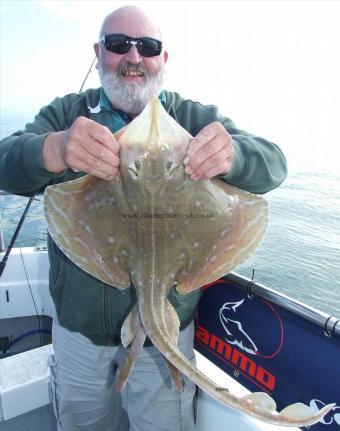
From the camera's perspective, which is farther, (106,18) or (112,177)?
(106,18)

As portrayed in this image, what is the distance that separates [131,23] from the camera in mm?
2543

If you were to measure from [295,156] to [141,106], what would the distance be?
12780 millimetres

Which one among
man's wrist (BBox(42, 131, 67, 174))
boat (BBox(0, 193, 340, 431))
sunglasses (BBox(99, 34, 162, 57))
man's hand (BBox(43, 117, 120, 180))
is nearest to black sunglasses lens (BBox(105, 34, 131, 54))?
sunglasses (BBox(99, 34, 162, 57))

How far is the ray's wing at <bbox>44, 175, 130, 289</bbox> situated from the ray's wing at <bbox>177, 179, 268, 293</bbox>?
1.14 feet

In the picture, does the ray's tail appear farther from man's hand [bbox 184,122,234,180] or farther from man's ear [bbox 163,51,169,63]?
man's ear [bbox 163,51,169,63]

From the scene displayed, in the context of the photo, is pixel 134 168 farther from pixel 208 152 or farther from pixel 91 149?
pixel 208 152

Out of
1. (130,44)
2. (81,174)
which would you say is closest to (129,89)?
(130,44)

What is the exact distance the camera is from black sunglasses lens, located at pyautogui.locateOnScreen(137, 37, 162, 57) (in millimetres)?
2498

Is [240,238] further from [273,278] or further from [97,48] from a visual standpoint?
[273,278]

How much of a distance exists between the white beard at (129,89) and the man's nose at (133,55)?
0.03m

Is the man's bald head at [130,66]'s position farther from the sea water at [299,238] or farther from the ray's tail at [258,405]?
the sea water at [299,238]

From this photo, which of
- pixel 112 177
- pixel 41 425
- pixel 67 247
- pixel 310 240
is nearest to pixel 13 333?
pixel 41 425

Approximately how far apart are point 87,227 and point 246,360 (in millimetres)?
1742

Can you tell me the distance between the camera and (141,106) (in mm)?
2635
